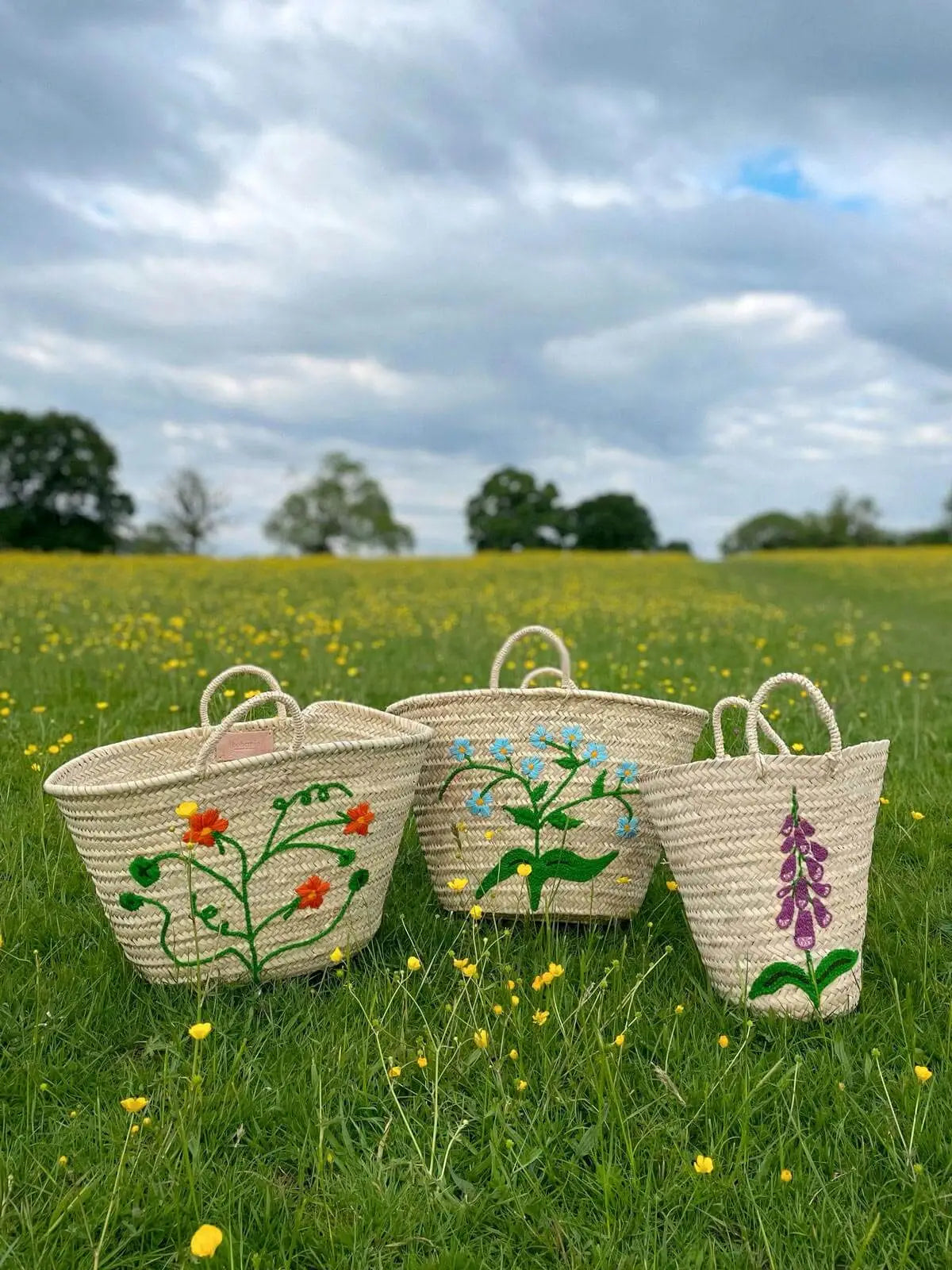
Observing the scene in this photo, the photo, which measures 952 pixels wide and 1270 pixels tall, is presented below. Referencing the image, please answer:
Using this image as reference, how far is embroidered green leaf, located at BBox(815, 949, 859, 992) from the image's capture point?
2.31 m

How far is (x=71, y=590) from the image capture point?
40.4ft

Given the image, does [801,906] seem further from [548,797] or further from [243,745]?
[243,745]

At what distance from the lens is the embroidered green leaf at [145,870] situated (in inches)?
90.6

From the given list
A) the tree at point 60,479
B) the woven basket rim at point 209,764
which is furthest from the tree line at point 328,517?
the woven basket rim at point 209,764

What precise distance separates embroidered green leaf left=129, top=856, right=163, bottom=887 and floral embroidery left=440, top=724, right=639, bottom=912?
2.99 ft

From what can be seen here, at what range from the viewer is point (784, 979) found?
7.59ft

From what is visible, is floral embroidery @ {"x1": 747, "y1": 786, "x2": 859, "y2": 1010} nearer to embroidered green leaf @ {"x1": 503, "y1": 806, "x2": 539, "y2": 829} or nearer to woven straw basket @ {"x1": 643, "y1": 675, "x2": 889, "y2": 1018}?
woven straw basket @ {"x1": 643, "y1": 675, "x2": 889, "y2": 1018}

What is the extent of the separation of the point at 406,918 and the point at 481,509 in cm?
7551

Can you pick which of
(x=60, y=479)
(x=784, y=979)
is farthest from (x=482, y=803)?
(x=60, y=479)

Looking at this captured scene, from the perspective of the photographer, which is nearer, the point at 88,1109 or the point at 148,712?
the point at 88,1109

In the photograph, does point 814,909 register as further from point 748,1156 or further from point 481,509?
point 481,509

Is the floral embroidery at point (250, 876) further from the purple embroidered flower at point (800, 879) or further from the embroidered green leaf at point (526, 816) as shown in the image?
the purple embroidered flower at point (800, 879)

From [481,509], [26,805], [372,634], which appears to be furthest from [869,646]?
[481,509]

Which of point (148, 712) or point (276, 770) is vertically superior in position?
point (276, 770)
